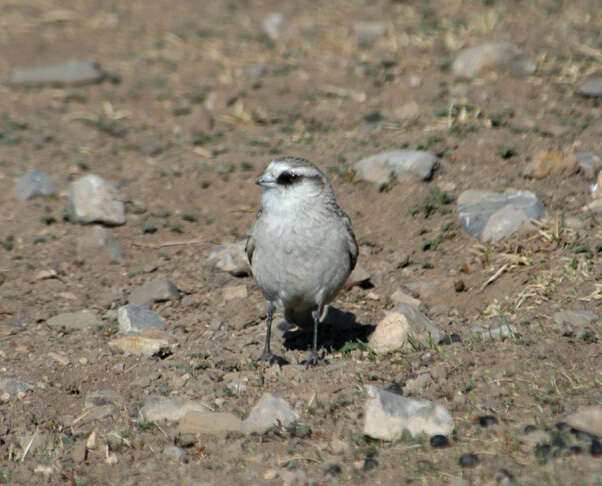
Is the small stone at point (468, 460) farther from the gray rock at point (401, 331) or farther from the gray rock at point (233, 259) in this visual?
the gray rock at point (233, 259)

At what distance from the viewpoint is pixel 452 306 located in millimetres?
7133

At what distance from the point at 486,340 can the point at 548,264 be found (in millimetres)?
1282

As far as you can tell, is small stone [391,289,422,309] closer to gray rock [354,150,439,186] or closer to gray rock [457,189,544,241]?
gray rock [457,189,544,241]

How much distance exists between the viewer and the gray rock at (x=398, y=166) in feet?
27.5

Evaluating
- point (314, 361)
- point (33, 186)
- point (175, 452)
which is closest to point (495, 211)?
point (314, 361)

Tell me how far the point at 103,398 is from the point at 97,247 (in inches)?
99.1

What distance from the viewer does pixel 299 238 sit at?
20.1ft

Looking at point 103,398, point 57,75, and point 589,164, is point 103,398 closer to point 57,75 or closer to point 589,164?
point 589,164

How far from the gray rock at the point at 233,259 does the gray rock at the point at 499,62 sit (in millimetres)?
3745

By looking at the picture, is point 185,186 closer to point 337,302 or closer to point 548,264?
point 337,302

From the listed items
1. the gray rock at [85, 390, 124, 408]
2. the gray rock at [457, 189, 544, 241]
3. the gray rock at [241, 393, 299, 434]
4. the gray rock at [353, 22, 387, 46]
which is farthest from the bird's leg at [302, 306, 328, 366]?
the gray rock at [353, 22, 387, 46]

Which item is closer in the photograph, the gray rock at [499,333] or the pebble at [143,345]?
the gray rock at [499,333]

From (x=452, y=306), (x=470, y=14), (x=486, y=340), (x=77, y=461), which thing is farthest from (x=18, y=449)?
(x=470, y=14)

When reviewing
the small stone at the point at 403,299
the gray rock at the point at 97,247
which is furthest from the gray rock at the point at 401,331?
the gray rock at the point at 97,247
